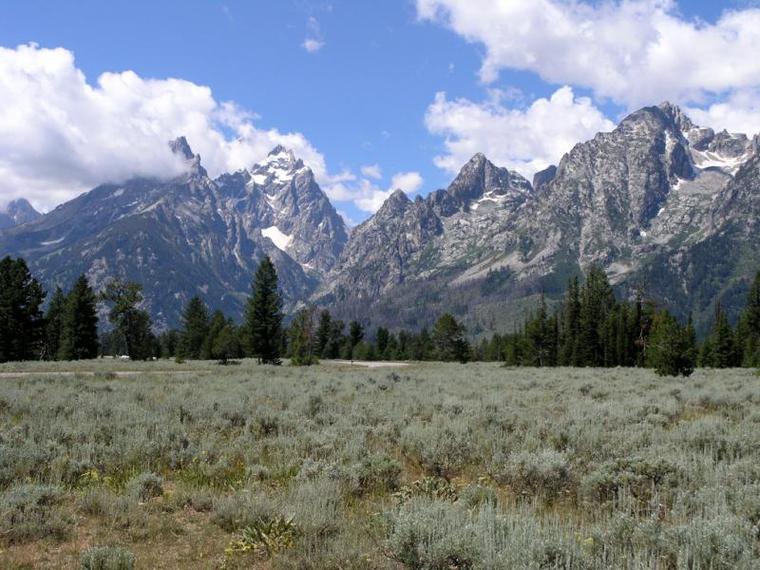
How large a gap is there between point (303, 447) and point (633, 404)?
10621 millimetres

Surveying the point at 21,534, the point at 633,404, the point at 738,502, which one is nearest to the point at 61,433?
the point at 21,534

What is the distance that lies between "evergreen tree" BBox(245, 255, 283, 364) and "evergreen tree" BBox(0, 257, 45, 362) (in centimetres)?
2912

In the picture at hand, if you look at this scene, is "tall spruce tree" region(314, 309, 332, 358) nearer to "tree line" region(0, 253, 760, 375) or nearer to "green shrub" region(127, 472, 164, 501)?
"tree line" region(0, 253, 760, 375)

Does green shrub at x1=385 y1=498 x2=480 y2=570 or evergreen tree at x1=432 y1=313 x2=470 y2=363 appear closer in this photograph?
green shrub at x1=385 y1=498 x2=480 y2=570

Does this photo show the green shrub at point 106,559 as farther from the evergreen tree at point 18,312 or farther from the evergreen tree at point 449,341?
the evergreen tree at point 449,341

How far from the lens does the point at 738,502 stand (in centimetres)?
636

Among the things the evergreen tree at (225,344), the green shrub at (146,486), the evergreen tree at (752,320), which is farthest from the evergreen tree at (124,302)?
the evergreen tree at (752,320)

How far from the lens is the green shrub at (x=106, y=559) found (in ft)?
17.6

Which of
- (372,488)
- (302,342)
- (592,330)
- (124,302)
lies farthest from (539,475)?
(592,330)

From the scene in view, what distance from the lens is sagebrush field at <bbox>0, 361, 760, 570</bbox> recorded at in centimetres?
529

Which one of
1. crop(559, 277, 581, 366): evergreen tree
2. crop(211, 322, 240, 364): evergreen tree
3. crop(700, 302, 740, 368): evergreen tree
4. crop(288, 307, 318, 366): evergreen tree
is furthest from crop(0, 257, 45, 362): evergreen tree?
crop(700, 302, 740, 368): evergreen tree

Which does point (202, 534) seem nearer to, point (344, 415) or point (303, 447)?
point (303, 447)

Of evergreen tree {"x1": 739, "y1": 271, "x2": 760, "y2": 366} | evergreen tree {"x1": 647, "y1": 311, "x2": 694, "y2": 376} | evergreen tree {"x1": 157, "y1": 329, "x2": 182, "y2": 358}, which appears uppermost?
evergreen tree {"x1": 739, "y1": 271, "x2": 760, "y2": 366}

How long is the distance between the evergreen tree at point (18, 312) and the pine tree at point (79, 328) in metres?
3.39
